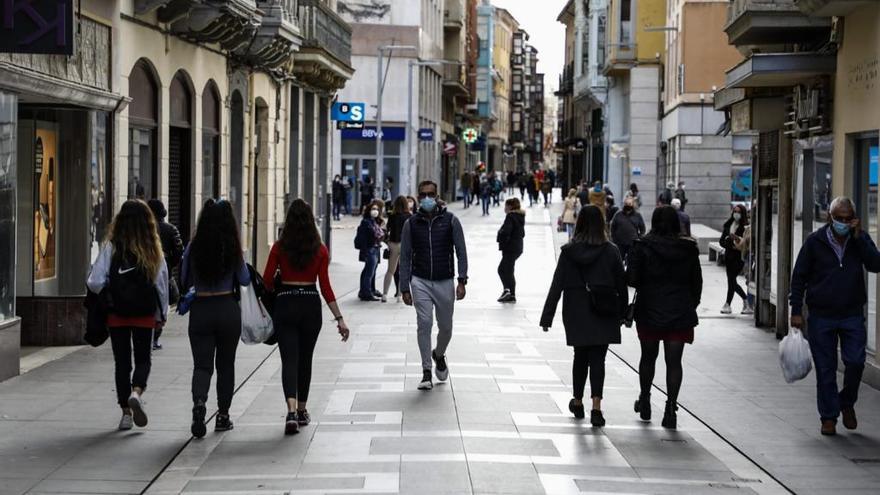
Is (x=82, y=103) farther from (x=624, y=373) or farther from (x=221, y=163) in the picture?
(x=221, y=163)

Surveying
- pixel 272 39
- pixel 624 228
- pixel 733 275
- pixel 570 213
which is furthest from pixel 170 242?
pixel 570 213

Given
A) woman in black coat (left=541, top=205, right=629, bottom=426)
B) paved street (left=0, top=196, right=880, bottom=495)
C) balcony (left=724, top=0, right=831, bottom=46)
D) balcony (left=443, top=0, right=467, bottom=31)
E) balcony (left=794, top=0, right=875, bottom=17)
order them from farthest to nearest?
1. balcony (left=443, top=0, right=467, bottom=31)
2. balcony (left=724, top=0, right=831, bottom=46)
3. balcony (left=794, top=0, right=875, bottom=17)
4. woman in black coat (left=541, top=205, right=629, bottom=426)
5. paved street (left=0, top=196, right=880, bottom=495)

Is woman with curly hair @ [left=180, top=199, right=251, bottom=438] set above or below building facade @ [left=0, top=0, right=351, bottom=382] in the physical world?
below

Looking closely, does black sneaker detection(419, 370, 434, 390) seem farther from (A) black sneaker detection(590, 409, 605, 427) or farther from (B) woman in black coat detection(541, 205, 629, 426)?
(A) black sneaker detection(590, 409, 605, 427)

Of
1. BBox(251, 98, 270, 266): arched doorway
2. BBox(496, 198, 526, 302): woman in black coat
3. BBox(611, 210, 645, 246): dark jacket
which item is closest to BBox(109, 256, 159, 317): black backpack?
BBox(496, 198, 526, 302): woman in black coat

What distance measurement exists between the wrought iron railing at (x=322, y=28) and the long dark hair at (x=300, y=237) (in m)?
19.8

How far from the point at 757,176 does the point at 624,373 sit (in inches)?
296

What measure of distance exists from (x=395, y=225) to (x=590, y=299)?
1297cm

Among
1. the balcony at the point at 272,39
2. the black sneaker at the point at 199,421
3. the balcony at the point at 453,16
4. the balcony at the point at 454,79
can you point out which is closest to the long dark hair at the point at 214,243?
the black sneaker at the point at 199,421

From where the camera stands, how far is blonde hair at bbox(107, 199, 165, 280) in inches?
448

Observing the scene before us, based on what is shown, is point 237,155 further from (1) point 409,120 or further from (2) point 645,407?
(1) point 409,120

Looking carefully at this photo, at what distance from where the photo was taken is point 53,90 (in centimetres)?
1546

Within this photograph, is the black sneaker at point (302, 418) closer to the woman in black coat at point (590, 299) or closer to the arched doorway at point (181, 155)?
the woman in black coat at point (590, 299)

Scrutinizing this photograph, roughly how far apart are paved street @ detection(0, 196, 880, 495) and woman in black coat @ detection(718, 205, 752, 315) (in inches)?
207
